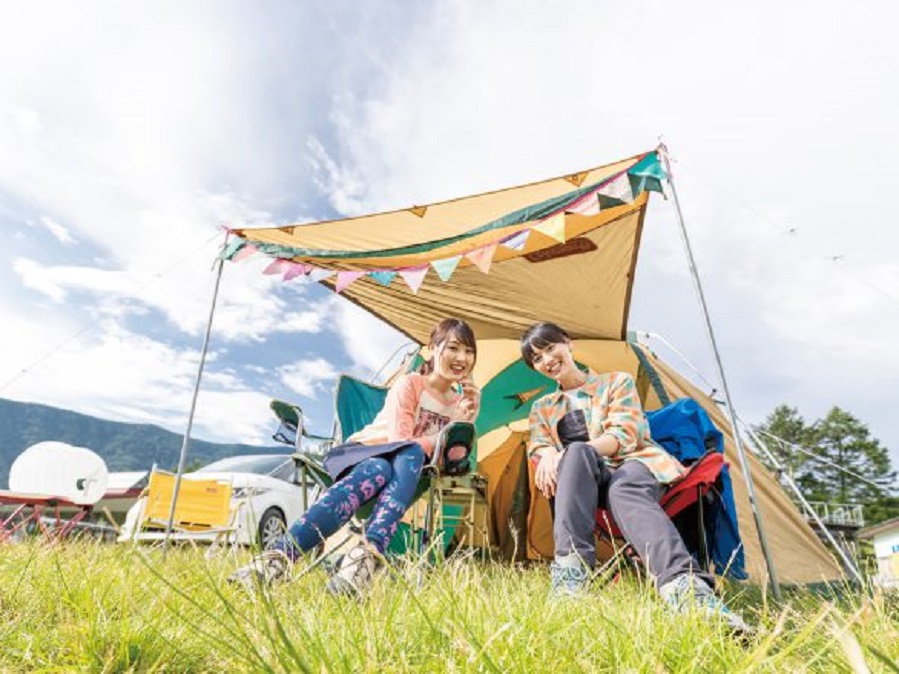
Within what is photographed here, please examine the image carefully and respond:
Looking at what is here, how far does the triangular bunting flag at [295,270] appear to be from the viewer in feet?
9.32

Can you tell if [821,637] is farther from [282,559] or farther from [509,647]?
[282,559]

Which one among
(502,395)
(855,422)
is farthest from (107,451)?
(502,395)

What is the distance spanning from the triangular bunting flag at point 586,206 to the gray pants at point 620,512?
109cm

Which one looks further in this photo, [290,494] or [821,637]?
[290,494]

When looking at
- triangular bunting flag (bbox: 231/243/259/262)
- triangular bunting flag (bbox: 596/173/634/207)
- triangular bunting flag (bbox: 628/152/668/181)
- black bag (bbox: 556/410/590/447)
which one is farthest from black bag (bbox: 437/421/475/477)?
triangular bunting flag (bbox: 231/243/259/262)

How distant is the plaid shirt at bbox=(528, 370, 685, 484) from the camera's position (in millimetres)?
1699

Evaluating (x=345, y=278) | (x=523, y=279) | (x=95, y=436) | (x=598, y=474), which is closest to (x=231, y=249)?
(x=345, y=278)

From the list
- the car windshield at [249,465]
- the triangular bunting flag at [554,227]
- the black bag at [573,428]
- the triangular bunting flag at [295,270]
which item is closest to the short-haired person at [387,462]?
the black bag at [573,428]

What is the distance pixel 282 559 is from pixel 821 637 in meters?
1.15

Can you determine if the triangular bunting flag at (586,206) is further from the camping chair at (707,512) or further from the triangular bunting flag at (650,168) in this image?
the camping chair at (707,512)

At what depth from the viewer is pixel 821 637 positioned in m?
0.87

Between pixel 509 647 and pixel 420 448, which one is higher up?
pixel 420 448

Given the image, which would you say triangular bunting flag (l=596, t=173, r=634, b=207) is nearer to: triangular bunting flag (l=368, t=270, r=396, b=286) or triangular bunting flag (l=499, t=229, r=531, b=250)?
triangular bunting flag (l=499, t=229, r=531, b=250)

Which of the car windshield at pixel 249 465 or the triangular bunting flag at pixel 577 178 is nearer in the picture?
the triangular bunting flag at pixel 577 178
